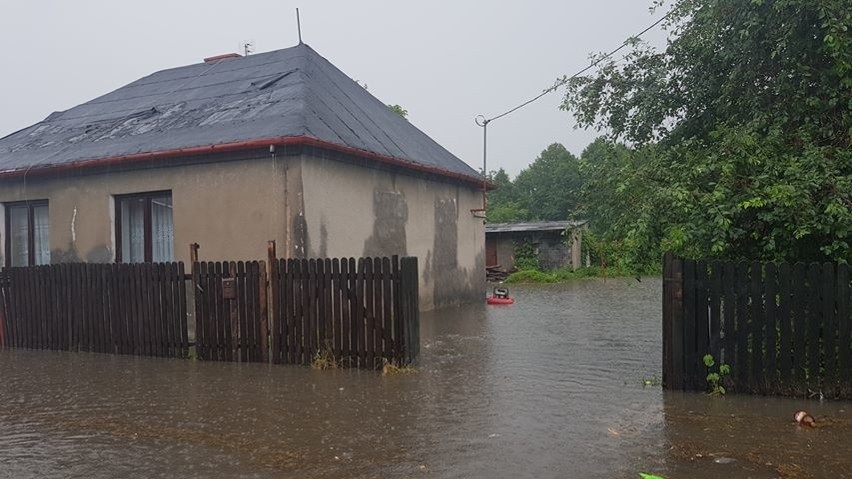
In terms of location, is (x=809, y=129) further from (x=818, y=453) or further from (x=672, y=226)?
(x=818, y=453)

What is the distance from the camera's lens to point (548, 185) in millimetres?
67188

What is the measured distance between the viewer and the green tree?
62.0 m

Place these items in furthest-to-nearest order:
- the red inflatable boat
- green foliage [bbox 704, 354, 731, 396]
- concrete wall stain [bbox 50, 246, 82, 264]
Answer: the red inflatable boat < concrete wall stain [bbox 50, 246, 82, 264] < green foliage [bbox 704, 354, 731, 396]

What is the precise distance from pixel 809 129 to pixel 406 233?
814cm

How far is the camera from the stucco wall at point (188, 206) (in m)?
10.5

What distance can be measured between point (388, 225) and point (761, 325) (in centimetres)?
786

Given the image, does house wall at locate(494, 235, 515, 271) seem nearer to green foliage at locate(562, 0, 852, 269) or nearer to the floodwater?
the floodwater

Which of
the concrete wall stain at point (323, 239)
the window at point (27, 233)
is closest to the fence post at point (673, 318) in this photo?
the concrete wall stain at point (323, 239)

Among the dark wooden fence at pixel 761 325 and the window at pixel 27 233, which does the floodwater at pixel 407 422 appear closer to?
the dark wooden fence at pixel 761 325

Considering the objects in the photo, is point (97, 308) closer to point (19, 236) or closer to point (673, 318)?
point (19, 236)

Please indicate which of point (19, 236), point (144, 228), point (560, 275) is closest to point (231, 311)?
point (144, 228)

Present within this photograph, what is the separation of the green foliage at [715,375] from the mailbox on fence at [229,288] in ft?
18.7

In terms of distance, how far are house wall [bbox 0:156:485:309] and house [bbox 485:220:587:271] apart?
54.6 ft

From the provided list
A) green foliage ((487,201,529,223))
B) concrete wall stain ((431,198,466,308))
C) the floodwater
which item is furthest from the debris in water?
green foliage ((487,201,529,223))
